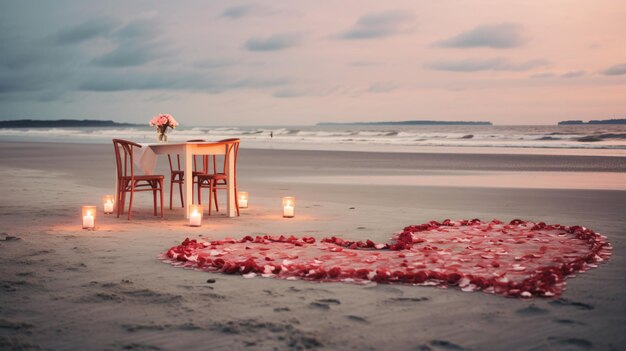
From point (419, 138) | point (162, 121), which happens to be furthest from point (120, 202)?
point (419, 138)

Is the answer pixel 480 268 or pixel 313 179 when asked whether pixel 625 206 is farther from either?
pixel 313 179

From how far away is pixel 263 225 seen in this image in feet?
27.0

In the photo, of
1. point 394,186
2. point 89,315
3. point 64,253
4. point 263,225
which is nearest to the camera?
point 89,315

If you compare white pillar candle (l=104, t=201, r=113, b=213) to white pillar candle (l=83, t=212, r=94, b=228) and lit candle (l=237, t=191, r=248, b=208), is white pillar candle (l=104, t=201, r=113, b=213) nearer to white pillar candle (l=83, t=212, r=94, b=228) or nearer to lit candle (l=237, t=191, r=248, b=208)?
white pillar candle (l=83, t=212, r=94, b=228)

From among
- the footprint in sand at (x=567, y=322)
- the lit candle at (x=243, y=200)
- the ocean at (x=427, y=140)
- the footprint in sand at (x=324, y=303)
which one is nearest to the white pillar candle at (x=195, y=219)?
the lit candle at (x=243, y=200)

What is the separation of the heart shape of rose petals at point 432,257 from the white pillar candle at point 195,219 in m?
1.44

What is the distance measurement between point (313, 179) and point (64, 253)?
9272 millimetres

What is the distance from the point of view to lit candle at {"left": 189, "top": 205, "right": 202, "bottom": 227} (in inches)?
318

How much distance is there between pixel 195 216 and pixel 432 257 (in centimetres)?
357

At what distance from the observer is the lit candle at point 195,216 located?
8.07 m

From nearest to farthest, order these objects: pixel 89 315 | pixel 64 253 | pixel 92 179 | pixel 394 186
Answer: pixel 89 315 → pixel 64 253 → pixel 394 186 → pixel 92 179

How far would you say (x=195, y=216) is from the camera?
809cm

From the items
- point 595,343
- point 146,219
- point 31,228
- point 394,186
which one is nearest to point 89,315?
point 595,343

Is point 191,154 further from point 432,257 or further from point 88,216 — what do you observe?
point 432,257
